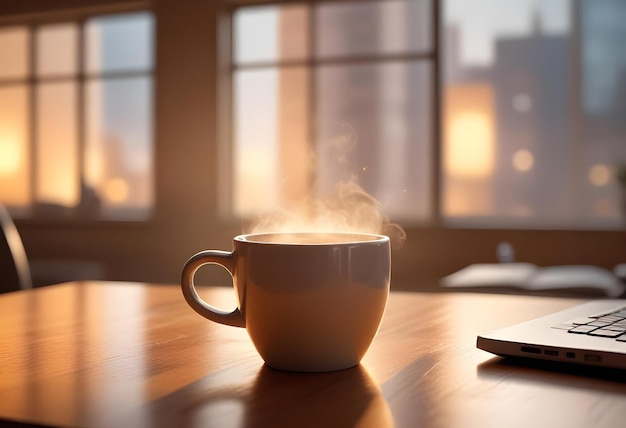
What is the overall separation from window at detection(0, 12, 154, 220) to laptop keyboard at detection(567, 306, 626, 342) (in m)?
4.48

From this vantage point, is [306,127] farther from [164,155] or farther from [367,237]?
[367,237]

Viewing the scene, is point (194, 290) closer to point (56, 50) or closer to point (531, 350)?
point (531, 350)

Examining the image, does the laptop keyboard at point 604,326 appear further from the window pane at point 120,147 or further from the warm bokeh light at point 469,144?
the window pane at point 120,147

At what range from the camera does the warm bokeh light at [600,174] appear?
414 cm

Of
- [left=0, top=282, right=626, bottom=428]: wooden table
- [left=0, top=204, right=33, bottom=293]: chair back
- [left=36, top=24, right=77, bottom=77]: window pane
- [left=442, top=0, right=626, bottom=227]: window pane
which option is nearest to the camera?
[left=0, top=282, right=626, bottom=428]: wooden table

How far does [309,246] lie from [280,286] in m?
0.04

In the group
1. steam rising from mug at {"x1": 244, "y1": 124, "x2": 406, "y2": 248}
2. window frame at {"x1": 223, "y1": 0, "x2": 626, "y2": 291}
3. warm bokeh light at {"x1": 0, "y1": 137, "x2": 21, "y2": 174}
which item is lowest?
window frame at {"x1": 223, "y1": 0, "x2": 626, "y2": 291}

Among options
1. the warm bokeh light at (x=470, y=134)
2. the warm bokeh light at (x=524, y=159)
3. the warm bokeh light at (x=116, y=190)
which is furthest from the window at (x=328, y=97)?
the warm bokeh light at (x=116, y=190)

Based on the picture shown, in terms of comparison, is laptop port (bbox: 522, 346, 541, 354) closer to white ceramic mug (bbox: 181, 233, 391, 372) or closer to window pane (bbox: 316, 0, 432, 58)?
white ceramic mug (bbox: 181, 233, 391, 372)

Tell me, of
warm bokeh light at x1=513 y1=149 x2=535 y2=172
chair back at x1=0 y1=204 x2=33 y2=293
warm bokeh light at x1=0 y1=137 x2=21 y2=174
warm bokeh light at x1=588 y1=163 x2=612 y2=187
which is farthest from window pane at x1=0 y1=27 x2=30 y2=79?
chair back at x1=0 y1=204 x2=33 y2=293

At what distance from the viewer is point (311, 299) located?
502mm


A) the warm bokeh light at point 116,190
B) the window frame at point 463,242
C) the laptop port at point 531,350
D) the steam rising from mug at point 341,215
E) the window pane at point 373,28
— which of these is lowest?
the window frame at point 463,242

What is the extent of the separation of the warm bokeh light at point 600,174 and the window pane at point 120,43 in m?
2.92

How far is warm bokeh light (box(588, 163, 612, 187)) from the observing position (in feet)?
13.6
